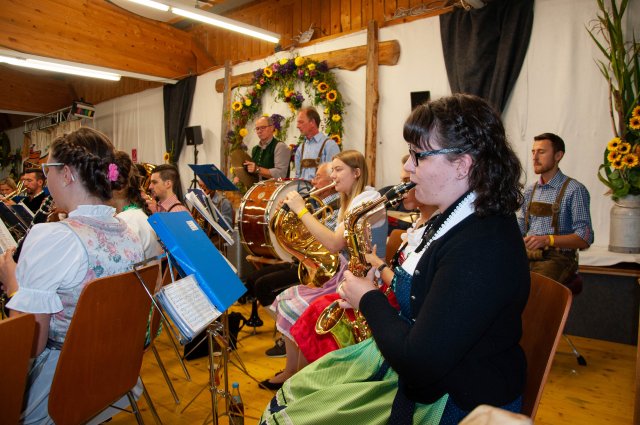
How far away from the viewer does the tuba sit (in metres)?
2.68

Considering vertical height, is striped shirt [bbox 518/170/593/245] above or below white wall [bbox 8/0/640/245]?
below

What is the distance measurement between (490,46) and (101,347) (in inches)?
179

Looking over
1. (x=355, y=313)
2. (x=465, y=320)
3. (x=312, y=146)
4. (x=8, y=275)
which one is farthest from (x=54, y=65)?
(x=465, y=320)

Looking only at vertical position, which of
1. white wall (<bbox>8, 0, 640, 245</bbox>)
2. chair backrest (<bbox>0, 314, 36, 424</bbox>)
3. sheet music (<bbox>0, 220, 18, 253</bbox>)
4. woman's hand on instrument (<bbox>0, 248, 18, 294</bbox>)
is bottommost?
chair backrest (<bbox>0, 314, 36, 424</bbox>)

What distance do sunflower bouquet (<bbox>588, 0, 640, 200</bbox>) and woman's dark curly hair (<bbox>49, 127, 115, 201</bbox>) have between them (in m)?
3.53

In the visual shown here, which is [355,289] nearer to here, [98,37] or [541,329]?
[541,329]

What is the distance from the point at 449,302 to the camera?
0.99 metres

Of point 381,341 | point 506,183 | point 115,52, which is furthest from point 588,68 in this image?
point 115,52

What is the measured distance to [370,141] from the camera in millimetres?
5645

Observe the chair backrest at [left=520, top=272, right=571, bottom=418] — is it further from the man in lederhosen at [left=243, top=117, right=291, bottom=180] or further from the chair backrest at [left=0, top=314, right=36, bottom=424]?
the man in lederhosen at [left=243, top=117, right=291, bottom=180]

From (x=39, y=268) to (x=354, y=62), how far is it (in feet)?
16.7

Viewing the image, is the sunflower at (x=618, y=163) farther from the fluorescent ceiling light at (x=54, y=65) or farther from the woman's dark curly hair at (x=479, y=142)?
the fluorescent ceiling light at (x=54, y=65)

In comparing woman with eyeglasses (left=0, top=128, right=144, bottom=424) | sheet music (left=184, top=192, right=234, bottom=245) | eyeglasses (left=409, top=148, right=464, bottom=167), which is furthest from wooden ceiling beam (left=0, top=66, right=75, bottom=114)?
eyeglasses (left=409, top=148, right=464, bottom=167)

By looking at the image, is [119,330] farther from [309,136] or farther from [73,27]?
[73,27]
